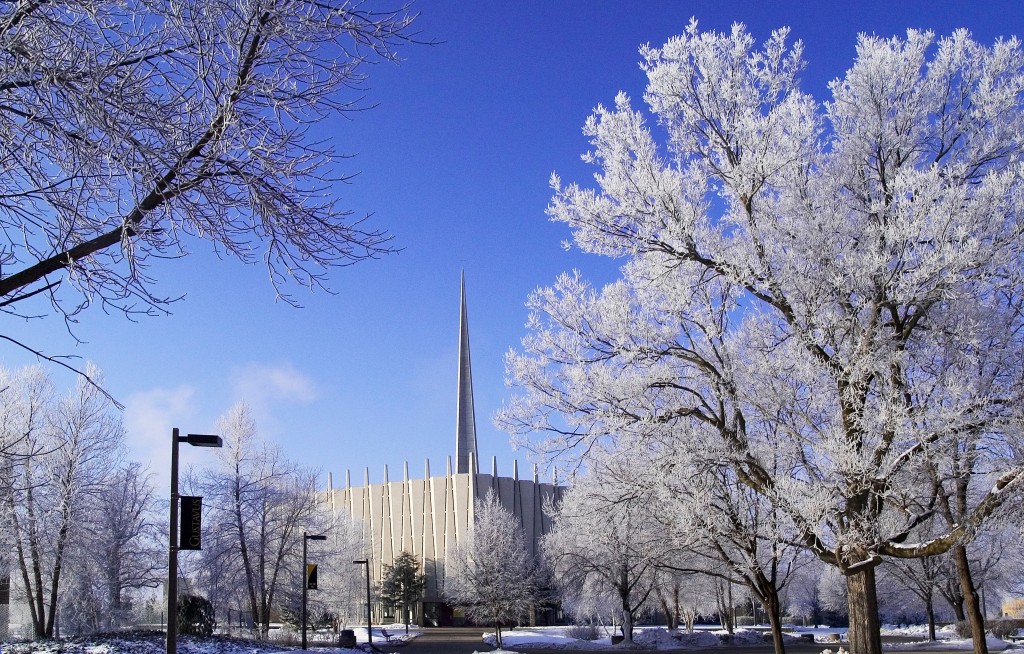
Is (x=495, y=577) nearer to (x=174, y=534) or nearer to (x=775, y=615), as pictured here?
(x=775, y=615)

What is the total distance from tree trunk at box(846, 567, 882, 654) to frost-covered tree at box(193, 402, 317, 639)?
26.9 meters

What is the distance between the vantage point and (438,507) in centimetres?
7619

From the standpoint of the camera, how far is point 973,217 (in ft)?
32.3

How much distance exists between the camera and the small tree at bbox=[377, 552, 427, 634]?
6756 centimetres

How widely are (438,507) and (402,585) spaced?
9726 millimetres

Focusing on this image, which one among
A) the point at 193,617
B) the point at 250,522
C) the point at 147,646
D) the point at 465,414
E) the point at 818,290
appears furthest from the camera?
the point at 465,414

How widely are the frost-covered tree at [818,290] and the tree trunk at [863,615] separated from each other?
28 mm

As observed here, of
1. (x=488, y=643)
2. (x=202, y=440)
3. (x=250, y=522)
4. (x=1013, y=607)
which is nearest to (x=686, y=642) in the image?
(x=488, y=643)

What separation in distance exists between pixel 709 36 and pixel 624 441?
5413 millimetres

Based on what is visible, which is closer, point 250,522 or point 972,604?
point 972,604

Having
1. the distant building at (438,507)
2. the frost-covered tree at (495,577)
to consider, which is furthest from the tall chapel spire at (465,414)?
the frost-covered tree at (495,577)

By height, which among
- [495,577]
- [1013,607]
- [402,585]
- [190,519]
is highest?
[190,519]

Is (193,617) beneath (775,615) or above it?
beneath

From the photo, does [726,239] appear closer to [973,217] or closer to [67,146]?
[973,217]
